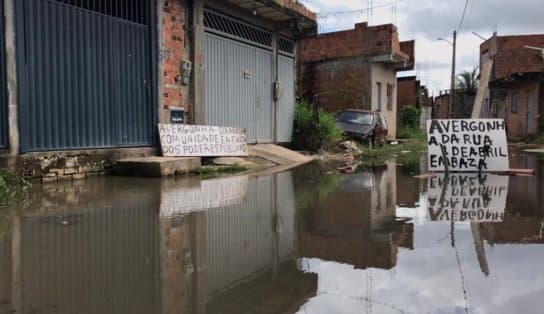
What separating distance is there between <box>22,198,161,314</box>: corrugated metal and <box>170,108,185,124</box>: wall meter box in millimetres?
5759

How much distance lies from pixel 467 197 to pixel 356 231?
287 cm

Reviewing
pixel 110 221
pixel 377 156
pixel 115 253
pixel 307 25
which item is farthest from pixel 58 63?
pixel 377 156

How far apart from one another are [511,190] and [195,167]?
576 cm

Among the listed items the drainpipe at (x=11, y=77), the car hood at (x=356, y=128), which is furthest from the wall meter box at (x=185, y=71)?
the car hood at (x=356, y=128)

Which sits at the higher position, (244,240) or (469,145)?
(469,145)

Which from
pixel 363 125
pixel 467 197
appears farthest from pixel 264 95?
pixel 467 197

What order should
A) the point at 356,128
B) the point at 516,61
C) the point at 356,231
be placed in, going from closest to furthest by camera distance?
the point at 356,231 < the point at 356,128 < the point at 516,61

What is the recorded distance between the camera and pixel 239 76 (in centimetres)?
1373

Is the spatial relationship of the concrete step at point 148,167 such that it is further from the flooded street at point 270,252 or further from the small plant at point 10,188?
the small plant at point 10,188

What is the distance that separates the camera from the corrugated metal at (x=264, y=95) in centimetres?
1473

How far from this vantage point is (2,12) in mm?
7664

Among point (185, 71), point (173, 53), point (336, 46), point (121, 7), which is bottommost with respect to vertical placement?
point (185, 71)

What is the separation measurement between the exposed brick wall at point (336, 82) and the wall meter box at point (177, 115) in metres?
12.7

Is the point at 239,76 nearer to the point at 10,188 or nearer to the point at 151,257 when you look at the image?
the point at 10,188
